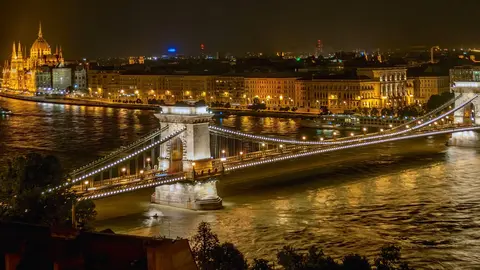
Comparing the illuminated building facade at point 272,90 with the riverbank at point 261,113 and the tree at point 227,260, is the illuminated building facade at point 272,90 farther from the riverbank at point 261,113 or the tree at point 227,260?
the tree at point 227,260

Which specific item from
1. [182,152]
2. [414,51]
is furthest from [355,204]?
[414,51]

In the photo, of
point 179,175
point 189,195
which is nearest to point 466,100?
point 179,175

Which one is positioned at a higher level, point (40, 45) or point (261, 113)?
point (40, 45)

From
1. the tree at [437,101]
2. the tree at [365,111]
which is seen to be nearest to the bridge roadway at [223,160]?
the tree at [437,101]

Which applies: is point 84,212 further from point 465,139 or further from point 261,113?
point 261,113

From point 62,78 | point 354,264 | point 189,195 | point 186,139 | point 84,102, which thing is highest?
point 62,78
